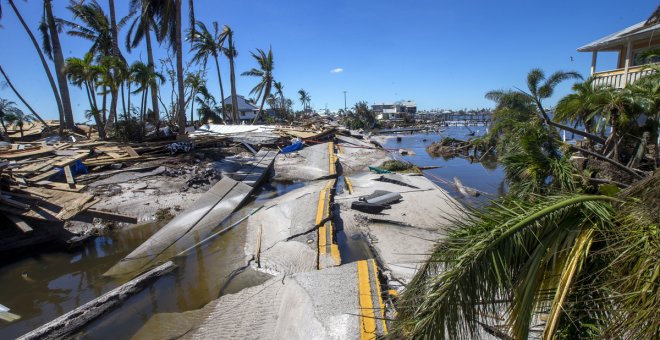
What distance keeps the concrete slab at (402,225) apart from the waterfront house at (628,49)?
22.7ft

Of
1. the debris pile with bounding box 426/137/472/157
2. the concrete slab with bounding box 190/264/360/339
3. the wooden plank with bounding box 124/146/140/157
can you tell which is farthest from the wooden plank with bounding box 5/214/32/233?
the debris pile with bounding box 426/137/472/157

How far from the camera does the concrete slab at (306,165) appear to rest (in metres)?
15.5

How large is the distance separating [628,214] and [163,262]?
723 cm

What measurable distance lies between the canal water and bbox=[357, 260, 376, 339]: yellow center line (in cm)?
164

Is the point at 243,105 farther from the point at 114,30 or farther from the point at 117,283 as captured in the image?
the point at 117,283

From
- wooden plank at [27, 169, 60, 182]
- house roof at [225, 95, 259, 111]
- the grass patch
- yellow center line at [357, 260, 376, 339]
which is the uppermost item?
house roof at [225, 95, 259, 111]

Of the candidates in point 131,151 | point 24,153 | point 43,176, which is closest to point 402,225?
point 43,176

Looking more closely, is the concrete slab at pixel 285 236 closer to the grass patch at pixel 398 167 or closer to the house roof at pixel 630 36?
the grass patch at pixel 398 167

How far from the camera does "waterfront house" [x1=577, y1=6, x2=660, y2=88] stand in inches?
452

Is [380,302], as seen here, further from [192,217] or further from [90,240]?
[90,240]

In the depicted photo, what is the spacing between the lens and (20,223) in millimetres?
6570

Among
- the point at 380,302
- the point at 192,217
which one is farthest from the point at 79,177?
the point at 380,302

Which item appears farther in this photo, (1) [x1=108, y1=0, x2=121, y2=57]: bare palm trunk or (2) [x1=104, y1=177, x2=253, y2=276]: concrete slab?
(1) [x1=108, y1=0, x2=121, y2=57]: bare palm trunk

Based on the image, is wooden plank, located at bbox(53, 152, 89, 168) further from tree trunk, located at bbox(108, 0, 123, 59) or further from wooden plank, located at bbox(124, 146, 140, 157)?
tree trunk, located at bbox(108, 0, 123, 59)
